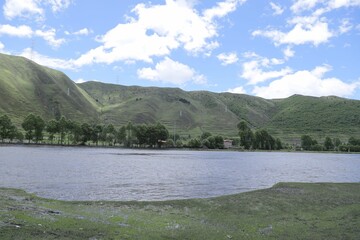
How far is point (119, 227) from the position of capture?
25.4 metres

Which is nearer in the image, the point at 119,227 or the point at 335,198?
the point at 119,227

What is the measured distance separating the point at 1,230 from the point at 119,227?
7578 mm

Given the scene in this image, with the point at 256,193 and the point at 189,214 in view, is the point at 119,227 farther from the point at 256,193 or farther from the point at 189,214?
the point at 256,193

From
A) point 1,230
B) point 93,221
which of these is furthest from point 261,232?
point 1,230

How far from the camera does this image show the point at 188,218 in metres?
31.5

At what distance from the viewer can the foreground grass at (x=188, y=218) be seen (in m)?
23.9

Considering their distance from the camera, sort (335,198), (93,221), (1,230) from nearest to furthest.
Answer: (1,230) < (93,221) < (335,198)

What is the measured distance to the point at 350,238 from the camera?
85.1 ft

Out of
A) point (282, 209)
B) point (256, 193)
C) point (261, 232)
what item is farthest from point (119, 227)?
point (256, 193)

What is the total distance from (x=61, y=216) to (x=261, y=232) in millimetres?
15468

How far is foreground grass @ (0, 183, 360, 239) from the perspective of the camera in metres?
23.9

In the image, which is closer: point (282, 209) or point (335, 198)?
point (282, 209)

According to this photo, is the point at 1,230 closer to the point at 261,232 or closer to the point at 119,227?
the point at 119,227

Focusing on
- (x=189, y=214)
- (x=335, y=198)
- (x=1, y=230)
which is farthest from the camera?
(x=335, y=198)
